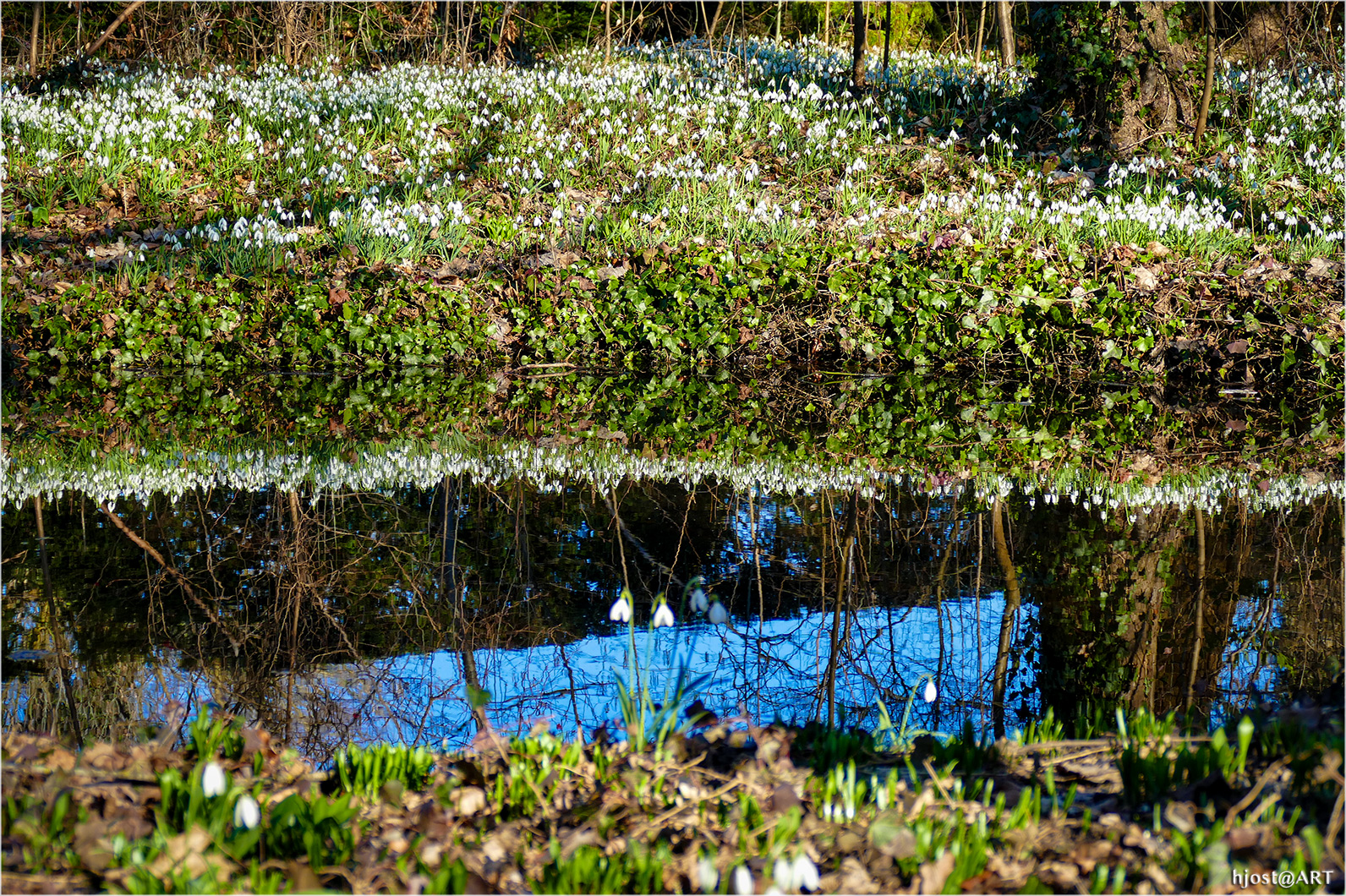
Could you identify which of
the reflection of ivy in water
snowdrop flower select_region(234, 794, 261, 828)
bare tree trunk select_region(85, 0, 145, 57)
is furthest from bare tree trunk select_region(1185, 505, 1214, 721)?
bare tree trunk select_region(85, 0, 145, 57)

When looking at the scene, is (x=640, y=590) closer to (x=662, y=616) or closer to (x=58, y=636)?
(x=662, y=616)

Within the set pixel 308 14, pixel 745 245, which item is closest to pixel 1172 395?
pixel 745 245

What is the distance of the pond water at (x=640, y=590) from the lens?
3.19 meters

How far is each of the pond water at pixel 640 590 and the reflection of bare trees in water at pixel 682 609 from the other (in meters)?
0.01

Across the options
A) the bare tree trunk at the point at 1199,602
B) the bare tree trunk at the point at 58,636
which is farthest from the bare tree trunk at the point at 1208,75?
the bare tree trunk at the point at 58,636

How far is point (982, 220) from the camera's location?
28.4ft

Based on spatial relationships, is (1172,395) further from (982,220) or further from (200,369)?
(200,369)

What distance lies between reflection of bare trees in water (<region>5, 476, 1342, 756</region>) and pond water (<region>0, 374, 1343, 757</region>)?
0.01 m

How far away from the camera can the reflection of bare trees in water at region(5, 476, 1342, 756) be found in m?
3.22

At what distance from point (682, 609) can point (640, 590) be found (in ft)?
2.82

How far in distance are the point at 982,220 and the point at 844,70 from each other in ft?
18.4

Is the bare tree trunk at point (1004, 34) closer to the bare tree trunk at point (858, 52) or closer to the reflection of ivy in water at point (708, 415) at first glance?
the bare tree trunk at point (858, 52)

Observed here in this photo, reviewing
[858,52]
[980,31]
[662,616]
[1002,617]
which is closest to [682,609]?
[662,616]

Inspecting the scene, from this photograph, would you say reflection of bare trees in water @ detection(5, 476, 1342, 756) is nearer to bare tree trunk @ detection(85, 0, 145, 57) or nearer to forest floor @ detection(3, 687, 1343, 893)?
forest floor @ detection(3, 687, 1343, 893)
